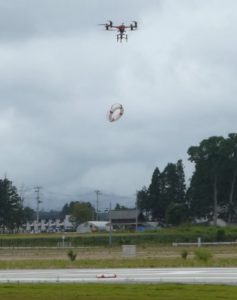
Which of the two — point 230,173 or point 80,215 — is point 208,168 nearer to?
point 230,173

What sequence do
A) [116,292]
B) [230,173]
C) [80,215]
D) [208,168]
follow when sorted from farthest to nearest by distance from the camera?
1. [80,215]
2. [230,173]
3. [208,168]
4. [116,292]

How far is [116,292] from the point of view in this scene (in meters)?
26.0

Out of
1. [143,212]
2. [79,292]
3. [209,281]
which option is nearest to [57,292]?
[79,292]

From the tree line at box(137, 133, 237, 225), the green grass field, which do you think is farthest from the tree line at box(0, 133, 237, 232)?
the green grass field

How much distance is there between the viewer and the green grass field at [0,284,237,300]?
2434cm

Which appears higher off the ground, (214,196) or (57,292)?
(214,196)

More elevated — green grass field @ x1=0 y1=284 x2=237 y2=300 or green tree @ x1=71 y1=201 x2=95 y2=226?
green tree @ x1=71 y1=201 x2=95 y2=226

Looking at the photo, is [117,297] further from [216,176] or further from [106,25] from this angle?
[216,176]

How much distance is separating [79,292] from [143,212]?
123112 mm

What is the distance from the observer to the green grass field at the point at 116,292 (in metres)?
24.3

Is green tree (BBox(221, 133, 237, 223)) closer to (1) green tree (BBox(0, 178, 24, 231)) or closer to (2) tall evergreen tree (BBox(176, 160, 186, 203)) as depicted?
(2) tall evergreen tree (BBox(176, 160, 186, 203))

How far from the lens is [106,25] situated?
32.9 m

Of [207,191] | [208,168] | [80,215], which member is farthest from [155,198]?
[80,215]

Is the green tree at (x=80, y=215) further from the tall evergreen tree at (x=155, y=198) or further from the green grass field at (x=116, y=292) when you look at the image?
the green grass field at (x=116, y=292)
